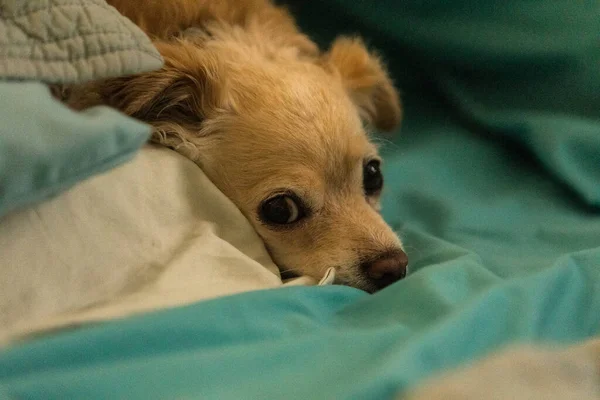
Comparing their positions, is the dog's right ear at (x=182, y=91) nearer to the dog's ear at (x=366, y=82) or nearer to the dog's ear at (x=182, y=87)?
the dog's ear at (x=182, y=87)

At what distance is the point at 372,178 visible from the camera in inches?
45.9

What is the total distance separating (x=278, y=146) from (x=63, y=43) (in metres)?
0.41

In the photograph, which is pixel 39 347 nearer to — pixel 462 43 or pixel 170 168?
pixel 170 168

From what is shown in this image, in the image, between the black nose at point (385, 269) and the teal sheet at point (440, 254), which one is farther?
the black nose at point (385, 269)

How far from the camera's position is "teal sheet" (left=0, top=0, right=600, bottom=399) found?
21.4 inches

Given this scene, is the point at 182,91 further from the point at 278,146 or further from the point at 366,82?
the point at 366,82

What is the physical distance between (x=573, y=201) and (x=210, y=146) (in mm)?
731

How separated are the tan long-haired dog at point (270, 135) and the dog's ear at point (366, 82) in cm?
13

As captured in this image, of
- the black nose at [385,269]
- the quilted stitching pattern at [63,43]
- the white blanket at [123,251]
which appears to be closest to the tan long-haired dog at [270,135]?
the black nose at [385,269]

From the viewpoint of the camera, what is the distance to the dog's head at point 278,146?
3.29ft

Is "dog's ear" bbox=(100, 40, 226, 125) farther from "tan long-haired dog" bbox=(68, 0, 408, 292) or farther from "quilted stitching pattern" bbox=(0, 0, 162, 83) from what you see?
"quilted stitching pattern" bbox=(0, 0, 162, 83)

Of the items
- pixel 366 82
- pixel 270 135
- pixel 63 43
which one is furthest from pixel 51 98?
pixel 366 82

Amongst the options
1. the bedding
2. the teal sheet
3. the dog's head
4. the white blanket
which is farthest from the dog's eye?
the bedding

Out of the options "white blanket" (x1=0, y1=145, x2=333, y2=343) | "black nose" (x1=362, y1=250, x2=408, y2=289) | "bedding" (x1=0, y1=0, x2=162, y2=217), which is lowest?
"black nose" (x1=362, y1=250, x2=408, y2=289)
